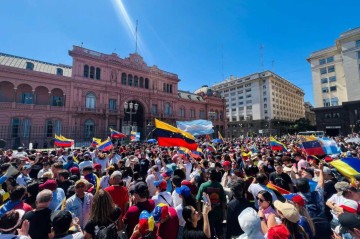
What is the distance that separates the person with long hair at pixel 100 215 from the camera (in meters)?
2.54

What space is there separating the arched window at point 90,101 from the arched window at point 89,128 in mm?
2515

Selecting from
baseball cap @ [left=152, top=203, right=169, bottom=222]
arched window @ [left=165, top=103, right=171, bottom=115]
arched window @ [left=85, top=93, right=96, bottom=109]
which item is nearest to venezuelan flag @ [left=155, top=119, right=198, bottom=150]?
baseball cap @ [left=152, top=203, right=169, bottom=222]

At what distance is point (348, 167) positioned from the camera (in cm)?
459

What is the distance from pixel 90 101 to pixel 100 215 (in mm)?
32926

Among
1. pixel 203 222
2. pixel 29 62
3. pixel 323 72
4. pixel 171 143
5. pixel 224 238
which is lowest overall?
pixel 224 238

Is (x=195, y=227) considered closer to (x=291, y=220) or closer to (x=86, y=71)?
(x=291, y=220)

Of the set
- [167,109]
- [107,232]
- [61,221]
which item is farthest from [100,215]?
[167,109]

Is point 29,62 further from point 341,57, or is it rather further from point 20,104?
point 341,57

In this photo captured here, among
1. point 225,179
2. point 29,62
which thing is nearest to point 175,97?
point 29,62

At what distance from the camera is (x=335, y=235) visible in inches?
106

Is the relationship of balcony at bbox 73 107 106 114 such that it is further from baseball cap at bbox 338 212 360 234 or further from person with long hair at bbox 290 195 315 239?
baseball cap at bbox 338 212 360 234

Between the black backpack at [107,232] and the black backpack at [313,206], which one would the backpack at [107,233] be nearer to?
the black backpack at [107,232]

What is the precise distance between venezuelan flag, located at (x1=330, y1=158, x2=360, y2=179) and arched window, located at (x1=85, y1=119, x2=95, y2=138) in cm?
3261

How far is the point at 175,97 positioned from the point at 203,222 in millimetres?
41436
